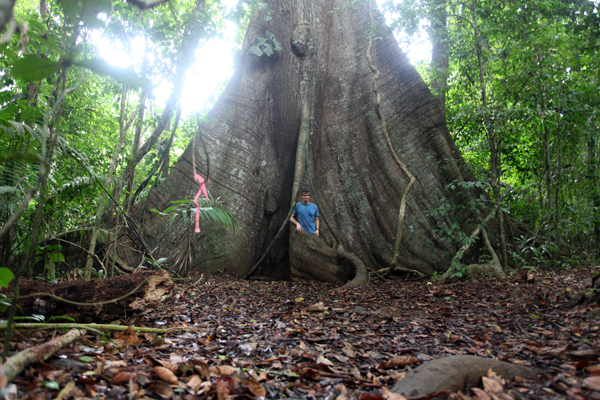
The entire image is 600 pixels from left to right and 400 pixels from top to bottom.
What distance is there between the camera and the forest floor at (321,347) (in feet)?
3.98

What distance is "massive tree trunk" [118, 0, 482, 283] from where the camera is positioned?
4.40 metres

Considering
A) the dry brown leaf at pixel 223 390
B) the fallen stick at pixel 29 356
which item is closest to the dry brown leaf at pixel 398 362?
the dry brown leaf at pixel 223 390

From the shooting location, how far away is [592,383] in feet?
3.84

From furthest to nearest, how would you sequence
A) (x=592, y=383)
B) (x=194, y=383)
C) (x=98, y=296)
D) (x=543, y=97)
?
(x=543, y=97)
(x=98, y=296)
(x=194, y=383)
(x=592, y=383)

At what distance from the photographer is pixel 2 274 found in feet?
4.45

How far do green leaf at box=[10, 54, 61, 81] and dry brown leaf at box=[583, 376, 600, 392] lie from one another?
1942 mm

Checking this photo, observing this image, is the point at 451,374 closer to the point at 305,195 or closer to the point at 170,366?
the point at 170,366

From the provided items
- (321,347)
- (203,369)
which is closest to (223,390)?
(203,369)

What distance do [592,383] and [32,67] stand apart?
2.01 metres

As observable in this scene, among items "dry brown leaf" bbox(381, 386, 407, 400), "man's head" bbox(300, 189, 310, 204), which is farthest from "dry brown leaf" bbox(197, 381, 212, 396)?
"man's head" bbox(300, 189, 310, 204)

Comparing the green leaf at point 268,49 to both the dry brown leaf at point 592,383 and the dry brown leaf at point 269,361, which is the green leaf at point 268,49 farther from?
the dry brown leaf at point 592,383

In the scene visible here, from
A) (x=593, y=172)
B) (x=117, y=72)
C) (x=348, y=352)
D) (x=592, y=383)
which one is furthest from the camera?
(x=593, y=172)

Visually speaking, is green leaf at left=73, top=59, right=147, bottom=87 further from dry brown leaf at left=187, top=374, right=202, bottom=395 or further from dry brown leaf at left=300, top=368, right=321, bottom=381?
dry brown leaf at left=300, top=368, right=321, bottom=381

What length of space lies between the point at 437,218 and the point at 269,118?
2.81 metres
